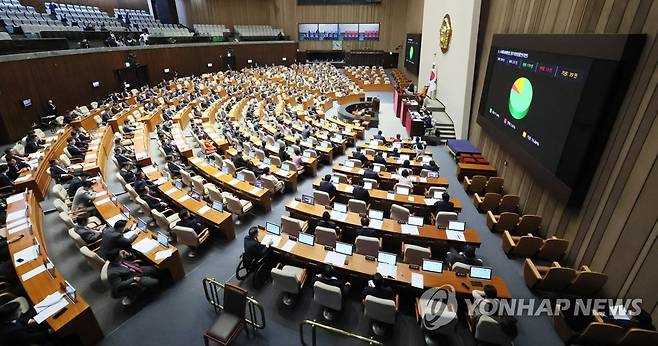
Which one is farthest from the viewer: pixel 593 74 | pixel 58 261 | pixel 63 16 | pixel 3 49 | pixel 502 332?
pixel 63 16

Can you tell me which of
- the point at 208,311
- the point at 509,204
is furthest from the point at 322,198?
the point at 509,204

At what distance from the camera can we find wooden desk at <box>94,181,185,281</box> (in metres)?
6.26

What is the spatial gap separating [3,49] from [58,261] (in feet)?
39.5

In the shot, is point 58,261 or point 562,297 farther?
point 58,261

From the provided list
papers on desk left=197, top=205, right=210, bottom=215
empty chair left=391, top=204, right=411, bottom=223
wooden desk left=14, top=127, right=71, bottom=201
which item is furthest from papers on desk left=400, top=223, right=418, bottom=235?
wooden desk left=14, top=127, right=71, bottom=201

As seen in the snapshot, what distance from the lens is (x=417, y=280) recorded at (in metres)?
5.70

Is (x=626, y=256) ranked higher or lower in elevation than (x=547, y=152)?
lower

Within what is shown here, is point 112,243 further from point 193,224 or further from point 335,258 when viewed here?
point 335,258

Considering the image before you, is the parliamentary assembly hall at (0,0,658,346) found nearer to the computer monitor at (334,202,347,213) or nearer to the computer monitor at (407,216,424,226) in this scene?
the computer monitor at (407,216,424,226)

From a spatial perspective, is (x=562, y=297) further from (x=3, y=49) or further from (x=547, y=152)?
(x=3, y=49)

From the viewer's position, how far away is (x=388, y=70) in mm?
38781

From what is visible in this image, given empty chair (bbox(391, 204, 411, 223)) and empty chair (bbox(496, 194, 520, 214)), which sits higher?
empty chair (bbox(391, 204, 411, 223))

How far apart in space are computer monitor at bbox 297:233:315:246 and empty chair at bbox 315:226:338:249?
23 cm

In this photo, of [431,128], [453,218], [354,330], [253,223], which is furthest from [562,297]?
[431,128]
